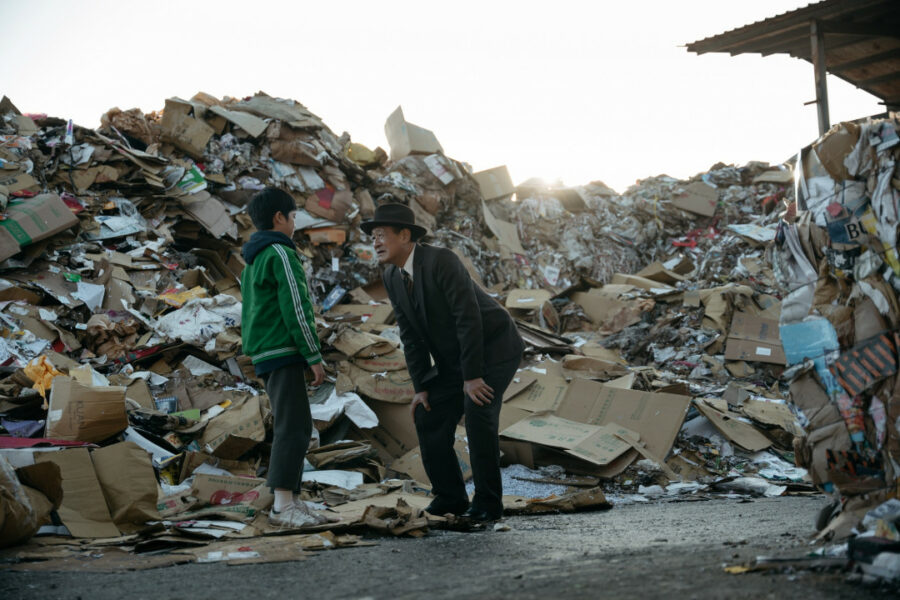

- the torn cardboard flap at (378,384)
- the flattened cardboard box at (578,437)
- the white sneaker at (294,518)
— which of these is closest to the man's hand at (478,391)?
the white sneaker at (294,518)

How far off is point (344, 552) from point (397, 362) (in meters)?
2.84

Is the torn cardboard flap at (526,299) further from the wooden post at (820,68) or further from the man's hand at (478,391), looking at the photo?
the man's hand at (478,391)

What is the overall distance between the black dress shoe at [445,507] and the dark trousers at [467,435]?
1 centimetres

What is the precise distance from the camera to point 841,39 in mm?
6438

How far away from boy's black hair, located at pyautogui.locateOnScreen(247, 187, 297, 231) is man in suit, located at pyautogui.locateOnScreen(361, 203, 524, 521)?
0.39 meters

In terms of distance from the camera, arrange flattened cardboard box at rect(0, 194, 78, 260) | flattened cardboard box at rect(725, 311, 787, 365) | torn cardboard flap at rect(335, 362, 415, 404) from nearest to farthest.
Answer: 1. torn cardboard flap at rect(335, 362, 415, 404)
2. flattened cardboard box at rect(0, 194, 78, 260)
3. flattened cardboard box at rect(725, 311, 787, 365)

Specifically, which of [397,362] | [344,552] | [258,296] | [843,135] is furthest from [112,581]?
[397,362]

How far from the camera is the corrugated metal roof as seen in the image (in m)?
5.82

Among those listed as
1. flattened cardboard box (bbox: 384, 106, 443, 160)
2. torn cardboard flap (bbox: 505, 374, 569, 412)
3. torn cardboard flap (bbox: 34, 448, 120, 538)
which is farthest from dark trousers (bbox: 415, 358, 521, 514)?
flattened cardboard box (bbox: 384, 106, 443, 160)

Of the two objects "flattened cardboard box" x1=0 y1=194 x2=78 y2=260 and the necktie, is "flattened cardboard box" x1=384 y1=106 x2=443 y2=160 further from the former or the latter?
the necktie

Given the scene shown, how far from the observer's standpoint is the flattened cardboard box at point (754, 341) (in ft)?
22.4

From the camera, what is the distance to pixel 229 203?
7867 mm

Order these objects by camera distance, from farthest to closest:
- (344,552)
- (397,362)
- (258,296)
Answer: (397,362) → (258,296) → (344,552)

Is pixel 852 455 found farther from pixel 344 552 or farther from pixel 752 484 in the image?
pixel 752 484
